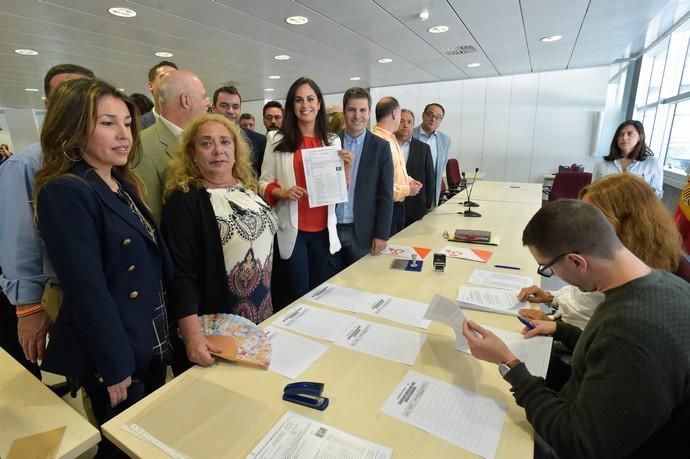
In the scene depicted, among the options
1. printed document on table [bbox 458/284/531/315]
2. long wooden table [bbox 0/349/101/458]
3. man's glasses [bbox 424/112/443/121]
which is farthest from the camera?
man's glasses [bbox 424/112/443/121]

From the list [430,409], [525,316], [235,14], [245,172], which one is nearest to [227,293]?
[245,172]

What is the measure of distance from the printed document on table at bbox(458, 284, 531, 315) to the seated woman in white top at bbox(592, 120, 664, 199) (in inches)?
108

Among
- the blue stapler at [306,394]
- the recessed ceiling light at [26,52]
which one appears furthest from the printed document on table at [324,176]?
the recessed ceiling light at [26,52]

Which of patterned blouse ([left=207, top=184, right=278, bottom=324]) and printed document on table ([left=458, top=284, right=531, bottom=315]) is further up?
patterned blouse ([left=207, top=184, right=278, bottom=324])

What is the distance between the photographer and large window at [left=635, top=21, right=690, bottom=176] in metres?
4.71

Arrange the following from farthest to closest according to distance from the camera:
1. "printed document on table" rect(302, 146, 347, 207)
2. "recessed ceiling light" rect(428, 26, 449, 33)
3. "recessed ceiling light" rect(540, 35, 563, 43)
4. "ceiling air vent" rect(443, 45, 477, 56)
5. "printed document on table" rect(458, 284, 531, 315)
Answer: "ceiling air vent" rect(443, 45, 477, 56) → "recessed ceiling light" rect(540, 35, 563, 43) → "recessed ceiling light" rect(428, 26, 449, 33) → "printed document on table" rect(302, 146, 347, 207) → "printed document on table" rect(458, 284, 531, 315)

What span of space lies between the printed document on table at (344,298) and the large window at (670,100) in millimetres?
5216

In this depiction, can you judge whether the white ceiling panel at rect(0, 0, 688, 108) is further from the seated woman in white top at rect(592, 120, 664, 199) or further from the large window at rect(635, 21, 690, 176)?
the seated woman in white top at rect(592, 120, 664, 199)

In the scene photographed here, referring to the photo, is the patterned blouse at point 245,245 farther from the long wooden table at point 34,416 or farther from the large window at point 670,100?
the large window at point 670,100

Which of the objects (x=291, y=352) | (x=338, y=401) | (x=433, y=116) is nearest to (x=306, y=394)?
(x=338, y=401)

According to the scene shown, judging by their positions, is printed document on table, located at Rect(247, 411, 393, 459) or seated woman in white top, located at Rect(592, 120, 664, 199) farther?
seated woman in white top, located at Rect(592, 120, 664, 199)

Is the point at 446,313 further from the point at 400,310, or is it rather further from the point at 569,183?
the point at 569,183

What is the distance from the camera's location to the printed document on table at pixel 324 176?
1.95m

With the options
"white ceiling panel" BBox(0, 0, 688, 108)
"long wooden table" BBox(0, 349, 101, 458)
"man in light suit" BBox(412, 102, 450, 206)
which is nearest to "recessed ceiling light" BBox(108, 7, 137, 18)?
"white ceiling panel" BBox(0, 0, 688, 108)
